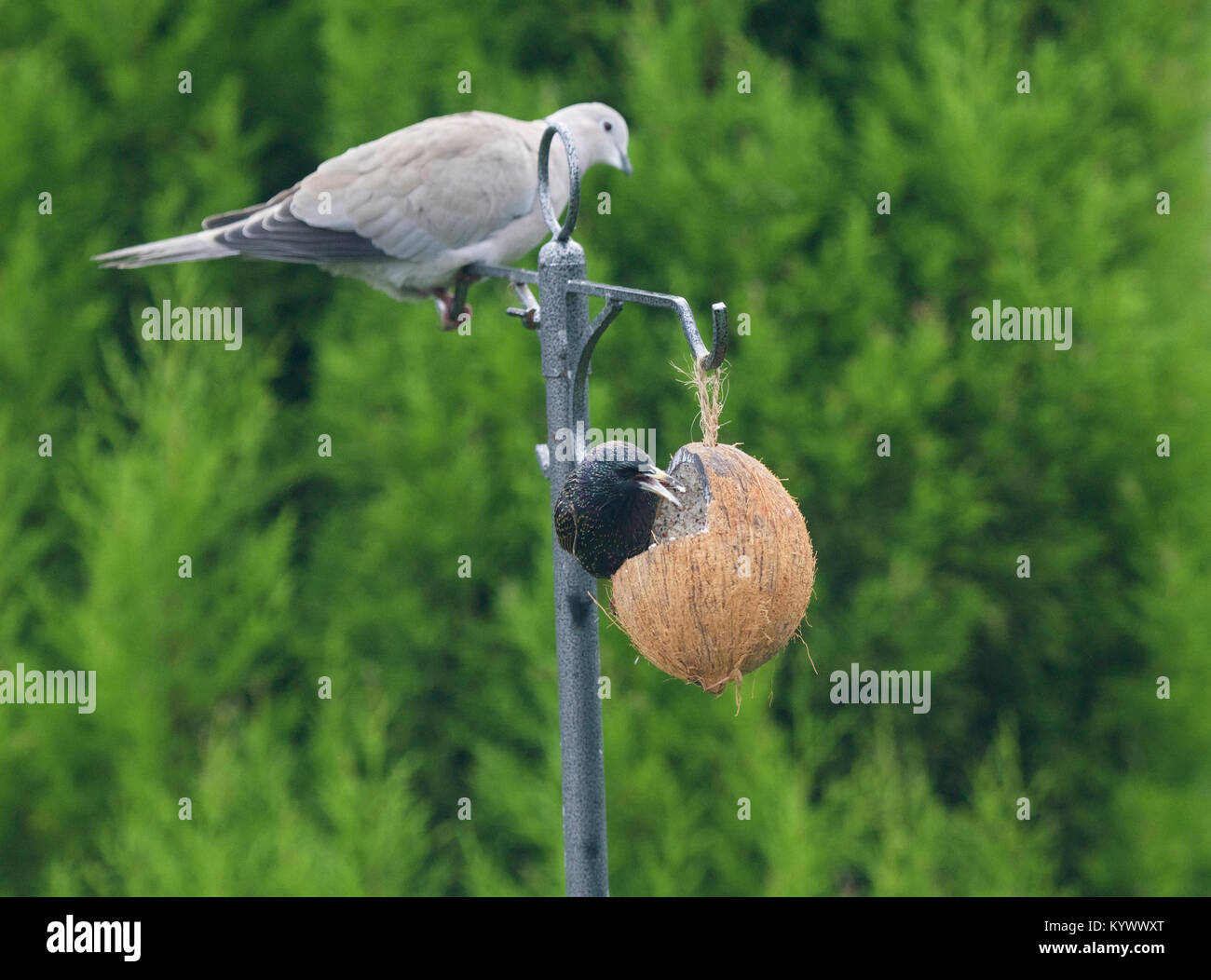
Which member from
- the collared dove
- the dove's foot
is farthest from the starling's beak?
the collared dove

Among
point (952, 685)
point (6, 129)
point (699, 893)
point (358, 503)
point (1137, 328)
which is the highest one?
point (6, 129)

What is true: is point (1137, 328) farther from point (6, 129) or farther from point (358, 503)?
point (6, 129)

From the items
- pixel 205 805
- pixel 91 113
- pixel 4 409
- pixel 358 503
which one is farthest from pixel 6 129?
pixel 205 805

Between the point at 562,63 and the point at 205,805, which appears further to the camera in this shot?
the point at 562,63

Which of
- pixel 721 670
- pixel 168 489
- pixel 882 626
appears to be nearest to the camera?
pixel 721 670

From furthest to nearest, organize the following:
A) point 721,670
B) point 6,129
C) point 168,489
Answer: point 6,129, point 168,489, point 721,670

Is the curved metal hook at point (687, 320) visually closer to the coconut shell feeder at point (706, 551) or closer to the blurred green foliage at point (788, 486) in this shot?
the coconut shell feeder at point (706, 551)

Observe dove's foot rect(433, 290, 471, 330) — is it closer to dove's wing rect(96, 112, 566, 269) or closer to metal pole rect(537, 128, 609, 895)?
dove's wing rect(96, 112, 566, 269)

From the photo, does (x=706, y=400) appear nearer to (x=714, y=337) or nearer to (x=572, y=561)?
(x=714, y=337)
